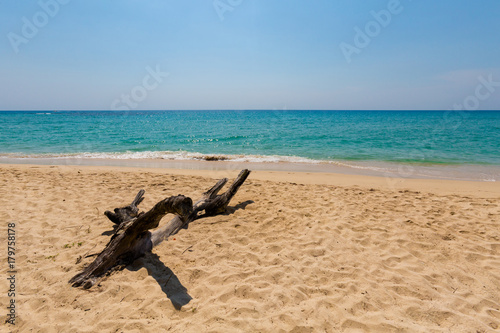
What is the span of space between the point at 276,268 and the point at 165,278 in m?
1.73

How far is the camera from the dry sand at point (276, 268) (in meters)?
3.11

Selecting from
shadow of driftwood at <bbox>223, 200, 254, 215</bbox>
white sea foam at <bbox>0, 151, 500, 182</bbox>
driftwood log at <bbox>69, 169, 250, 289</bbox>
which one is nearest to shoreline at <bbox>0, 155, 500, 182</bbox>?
white sea foam at <bbox>0, 151, 500, 182</bbox>

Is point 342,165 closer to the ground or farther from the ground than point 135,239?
closer to the ground

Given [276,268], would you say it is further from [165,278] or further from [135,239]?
[135,239]

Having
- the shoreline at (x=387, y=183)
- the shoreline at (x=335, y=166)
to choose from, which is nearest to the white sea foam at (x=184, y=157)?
the shoreline at (x=335, y=166)

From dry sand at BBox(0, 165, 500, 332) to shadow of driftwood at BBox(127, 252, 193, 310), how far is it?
21 mm

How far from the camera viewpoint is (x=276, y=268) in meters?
4.08

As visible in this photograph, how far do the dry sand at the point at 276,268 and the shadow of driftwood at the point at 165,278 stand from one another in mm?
21

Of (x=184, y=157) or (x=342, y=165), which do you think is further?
(x=184, y=157)

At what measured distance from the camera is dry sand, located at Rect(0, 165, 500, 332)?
3.11 m

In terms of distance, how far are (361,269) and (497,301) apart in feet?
5.67

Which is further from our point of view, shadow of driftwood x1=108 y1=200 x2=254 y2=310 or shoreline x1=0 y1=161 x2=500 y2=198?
shoreline x1=0 y1=161 x2=500 y2=198

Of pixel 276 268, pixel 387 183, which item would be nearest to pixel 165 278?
pixel 276 268

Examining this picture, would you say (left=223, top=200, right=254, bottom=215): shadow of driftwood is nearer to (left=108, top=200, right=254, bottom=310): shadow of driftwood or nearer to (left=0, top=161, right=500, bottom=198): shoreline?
(left=108, top=200, right=254, bottom=310): shadow of driftwood
